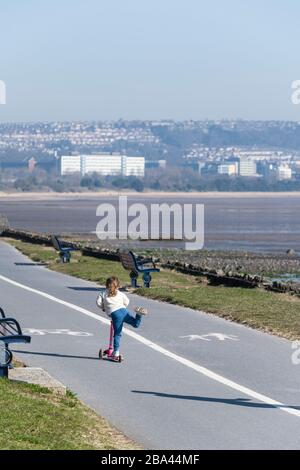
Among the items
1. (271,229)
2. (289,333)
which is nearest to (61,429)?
(289,333)

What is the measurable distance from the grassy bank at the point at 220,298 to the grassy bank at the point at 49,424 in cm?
592

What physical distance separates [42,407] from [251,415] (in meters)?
1.92

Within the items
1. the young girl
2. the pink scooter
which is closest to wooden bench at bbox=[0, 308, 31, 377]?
the pink scooter

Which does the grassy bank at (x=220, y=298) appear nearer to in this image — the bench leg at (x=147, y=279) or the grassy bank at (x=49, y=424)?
the bench leg at (x=147, y=279)

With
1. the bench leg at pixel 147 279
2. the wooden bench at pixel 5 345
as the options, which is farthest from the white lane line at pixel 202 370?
the bench leg at pixel 147 279

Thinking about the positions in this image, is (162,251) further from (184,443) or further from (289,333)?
(184,443)

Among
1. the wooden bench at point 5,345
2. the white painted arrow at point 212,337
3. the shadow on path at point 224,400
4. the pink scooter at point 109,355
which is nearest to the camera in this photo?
the shadow on path at point 224,400

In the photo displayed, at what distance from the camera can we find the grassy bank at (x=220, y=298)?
62.8 ft

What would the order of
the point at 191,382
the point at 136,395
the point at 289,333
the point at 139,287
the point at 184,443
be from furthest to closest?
the point at 139,287, the point at 289,333, the point at 191,382, the point at 136,395, the point at 184,443

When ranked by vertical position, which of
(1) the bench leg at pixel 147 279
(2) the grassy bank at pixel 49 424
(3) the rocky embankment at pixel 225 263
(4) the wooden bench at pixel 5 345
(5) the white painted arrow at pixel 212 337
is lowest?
(3) the rocky embankment at pixel 225 263

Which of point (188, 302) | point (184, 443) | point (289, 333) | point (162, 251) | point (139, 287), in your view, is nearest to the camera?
point (184, 443)

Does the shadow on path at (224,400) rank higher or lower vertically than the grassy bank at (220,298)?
higher
